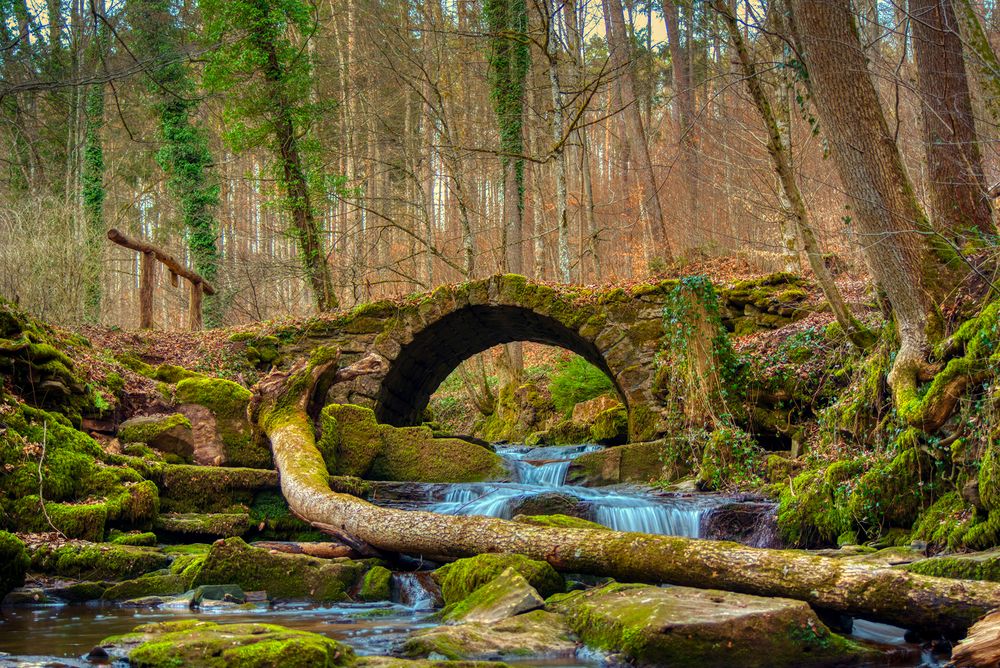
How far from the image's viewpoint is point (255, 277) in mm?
20281

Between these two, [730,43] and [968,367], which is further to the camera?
[730,43]

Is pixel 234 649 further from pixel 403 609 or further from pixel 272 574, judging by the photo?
pixel 272 574

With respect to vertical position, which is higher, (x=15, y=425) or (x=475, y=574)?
(x=15, y=425)

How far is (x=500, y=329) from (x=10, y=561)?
10382 mm

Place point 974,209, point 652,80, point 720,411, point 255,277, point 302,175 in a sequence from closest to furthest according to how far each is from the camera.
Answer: point 974,209 → point 720,411 → point 302,175 → point 255,277 → point 652,80

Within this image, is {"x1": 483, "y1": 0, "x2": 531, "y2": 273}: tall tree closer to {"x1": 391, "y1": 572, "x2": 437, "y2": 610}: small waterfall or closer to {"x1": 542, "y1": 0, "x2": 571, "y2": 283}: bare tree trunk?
{"x1": 542, "y1": 0, "x2": 571, "y2": 283}: bare tree trunk

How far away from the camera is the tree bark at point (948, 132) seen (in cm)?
779

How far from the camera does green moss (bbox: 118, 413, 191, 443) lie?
916cm

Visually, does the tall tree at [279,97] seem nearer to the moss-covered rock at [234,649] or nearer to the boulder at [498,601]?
the boulder at [498,601]

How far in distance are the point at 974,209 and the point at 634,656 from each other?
20.9ft

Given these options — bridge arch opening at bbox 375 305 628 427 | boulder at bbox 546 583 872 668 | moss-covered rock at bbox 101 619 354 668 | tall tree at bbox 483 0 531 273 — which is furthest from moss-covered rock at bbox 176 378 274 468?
tall tree at bbox 483 0 531 273

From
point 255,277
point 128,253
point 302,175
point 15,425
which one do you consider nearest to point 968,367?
point 15,425

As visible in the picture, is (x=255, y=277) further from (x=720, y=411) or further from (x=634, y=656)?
(x=634, y=656)

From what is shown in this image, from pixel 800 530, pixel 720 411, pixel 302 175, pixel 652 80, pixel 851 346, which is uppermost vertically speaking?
pixel 652 80
